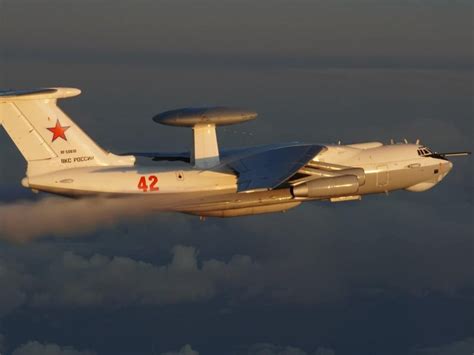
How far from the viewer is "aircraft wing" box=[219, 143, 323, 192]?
26.6 metres

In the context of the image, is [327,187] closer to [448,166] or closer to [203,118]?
[203,118]

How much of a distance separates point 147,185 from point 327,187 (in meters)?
3.70

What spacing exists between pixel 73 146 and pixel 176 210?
2.53m

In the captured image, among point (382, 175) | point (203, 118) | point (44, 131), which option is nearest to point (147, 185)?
point (203, 118)

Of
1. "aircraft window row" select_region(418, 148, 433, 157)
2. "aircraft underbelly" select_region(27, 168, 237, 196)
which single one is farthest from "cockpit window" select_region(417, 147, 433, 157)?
"aircraft underbelly" select_region(27, 168, 237, 196)

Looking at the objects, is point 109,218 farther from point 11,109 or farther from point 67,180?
point 11,109

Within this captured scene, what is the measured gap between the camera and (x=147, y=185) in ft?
90.3

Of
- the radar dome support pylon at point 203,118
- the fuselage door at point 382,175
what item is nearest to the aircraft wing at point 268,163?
the radar dome support pylon at point 203,118

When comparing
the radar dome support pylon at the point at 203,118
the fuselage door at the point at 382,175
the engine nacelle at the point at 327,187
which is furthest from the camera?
the fuselage door at the point at 382,175

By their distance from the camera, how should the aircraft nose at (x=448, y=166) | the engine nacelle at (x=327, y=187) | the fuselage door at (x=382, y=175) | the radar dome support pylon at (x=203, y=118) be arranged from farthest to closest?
the aircraft nose at (x=448, y=166), the fuselage door at (x=382, y=175), the engine nacelle at (x=327, y=187), the radar dome support pylon at (x=203, y=118)

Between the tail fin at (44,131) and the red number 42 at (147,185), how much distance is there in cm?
113

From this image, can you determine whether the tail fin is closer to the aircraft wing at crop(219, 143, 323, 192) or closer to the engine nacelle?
the aircraft wing at crop(219, 143, 323, 192)

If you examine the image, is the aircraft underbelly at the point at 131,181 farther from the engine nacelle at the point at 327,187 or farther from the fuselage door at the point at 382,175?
the fuselage door at the point at 382,175

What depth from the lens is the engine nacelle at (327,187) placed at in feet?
89.8
